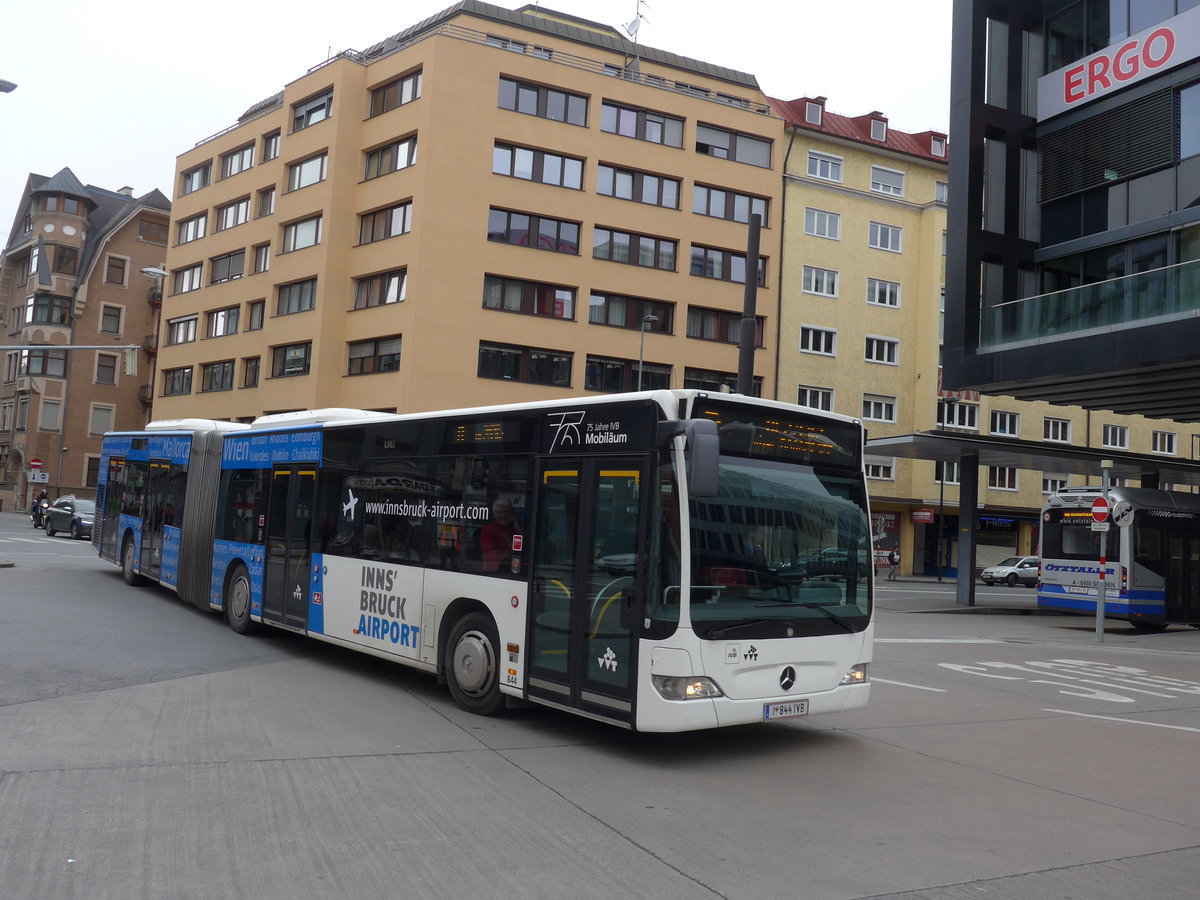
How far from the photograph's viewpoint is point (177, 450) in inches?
697

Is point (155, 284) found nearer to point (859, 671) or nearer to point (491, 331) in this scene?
point (491, 331)

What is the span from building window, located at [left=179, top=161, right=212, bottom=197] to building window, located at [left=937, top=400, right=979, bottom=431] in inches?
1516

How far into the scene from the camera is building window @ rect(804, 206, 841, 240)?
49812mm

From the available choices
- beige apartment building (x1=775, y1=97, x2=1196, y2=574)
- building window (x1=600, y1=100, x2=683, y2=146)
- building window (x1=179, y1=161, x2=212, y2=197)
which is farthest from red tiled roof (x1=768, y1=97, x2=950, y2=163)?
building window (x1=179, y1=161, x2=212, y2=197)

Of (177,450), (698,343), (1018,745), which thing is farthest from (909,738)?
(698,343)

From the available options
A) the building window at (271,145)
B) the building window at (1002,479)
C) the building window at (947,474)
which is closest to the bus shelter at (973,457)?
the building window at (947,474)

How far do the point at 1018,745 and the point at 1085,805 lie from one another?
2170 millimetres

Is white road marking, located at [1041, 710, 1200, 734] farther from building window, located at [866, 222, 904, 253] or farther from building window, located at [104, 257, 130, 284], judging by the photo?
building window, located at [104, 257, 130, 284]

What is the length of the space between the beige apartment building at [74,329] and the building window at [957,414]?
48212mm

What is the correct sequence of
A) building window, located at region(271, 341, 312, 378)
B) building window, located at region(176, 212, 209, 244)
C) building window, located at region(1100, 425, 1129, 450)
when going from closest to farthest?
building window, located at region(271, 341, 312, 378)
building window, located at region(176, 212, 209, 244)
building window, located at region(1100, 425, 1129, 450)

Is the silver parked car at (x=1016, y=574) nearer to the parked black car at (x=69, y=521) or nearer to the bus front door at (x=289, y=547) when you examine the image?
the parked black car at (x=69, y=521)

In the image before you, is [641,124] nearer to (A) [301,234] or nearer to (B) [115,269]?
(A) [301,234]

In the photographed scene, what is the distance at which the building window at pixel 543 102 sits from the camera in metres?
40.5

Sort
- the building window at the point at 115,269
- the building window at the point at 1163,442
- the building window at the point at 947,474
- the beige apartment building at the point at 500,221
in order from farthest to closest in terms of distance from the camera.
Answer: the building window at the point at 115,269 < the building window at the point at 1163,442 < the building window at the point at 947,474 < the beige apartment building at the point at 500,221
